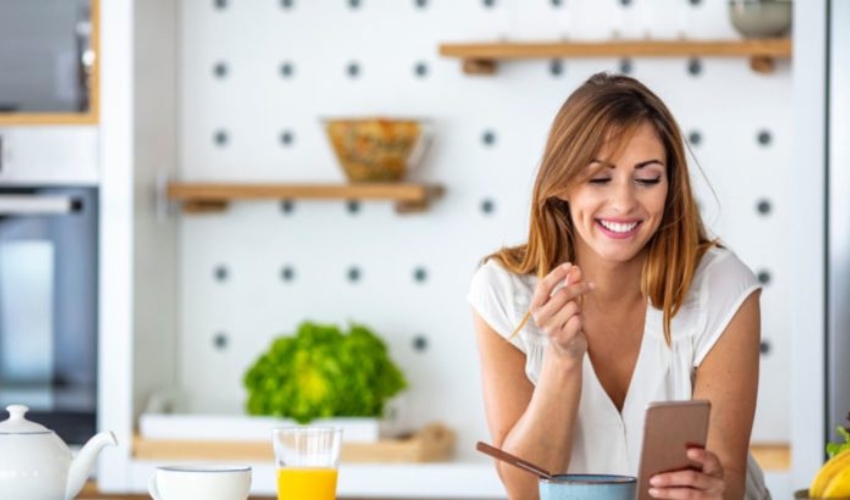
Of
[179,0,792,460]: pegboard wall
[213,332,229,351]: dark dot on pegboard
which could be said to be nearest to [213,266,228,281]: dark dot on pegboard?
[179,0,792,460]: pegboard wall

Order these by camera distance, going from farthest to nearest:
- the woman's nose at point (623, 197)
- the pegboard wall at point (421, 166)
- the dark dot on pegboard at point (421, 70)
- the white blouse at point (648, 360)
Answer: the dark dot on pegboard at point (421, 70)
the pegboard wall at point (421, 166)
the white blouse at point (648, 360)
the woman's nose at point (623, 197)

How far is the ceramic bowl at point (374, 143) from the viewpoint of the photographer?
11.9ft

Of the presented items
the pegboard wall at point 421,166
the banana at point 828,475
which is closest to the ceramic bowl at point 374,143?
the pegboard wall at point 421,166

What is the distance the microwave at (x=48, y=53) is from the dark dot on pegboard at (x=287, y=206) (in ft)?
1.81

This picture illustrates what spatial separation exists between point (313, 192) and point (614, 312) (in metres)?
1.40

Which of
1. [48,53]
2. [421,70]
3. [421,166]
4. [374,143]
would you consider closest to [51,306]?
[48,53]

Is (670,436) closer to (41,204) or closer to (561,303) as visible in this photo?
(561,303)

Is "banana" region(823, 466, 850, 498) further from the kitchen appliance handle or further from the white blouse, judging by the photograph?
the kitchen appliance handle

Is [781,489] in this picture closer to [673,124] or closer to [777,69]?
[777,69]

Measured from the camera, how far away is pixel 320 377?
11.6 ft

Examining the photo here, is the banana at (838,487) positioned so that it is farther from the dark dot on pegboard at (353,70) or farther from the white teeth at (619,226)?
the dark dot on pegboard at (353,70)

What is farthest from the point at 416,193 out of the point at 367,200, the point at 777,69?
the point at 777,69

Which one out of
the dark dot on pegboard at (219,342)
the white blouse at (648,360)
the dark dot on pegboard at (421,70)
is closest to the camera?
the white blouse at (648,360)

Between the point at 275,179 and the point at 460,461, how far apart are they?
82 cm
